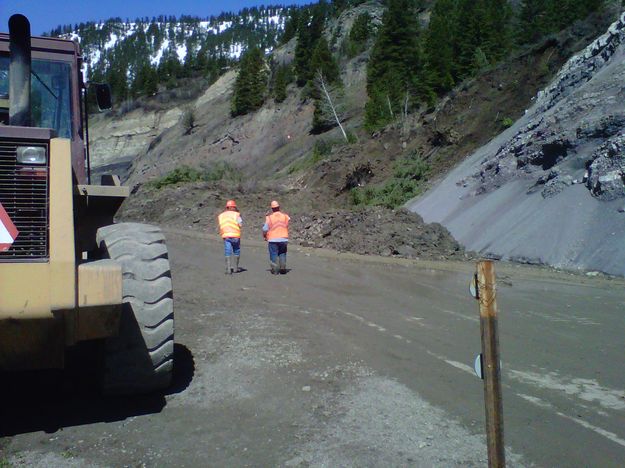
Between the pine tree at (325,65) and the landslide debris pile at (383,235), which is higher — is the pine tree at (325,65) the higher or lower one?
the higher one

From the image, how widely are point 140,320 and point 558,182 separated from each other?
1598cm

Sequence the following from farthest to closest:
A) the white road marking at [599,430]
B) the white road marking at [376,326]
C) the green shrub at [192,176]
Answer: the green shrub at [192,176], the white road marking at [376,326], the white road marking at [599,430]

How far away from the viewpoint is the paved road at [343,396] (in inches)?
190

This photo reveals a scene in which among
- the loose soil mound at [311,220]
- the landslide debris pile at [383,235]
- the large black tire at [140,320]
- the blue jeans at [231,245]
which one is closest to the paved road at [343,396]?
the large black tire at [140,320]

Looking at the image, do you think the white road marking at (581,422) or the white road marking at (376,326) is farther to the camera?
the white road marking at (376,326)

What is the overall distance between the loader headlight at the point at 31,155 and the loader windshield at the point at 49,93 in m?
2.23

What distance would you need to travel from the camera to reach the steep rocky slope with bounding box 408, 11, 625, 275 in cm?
1620

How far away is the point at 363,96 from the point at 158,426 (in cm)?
5465

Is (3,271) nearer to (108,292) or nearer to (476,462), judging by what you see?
(108,292)

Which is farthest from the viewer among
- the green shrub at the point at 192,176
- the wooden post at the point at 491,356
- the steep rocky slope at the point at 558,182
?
the green shrub at the point at 192,176

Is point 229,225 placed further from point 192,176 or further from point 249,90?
point 249,90

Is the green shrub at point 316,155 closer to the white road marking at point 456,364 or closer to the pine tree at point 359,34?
the pine tree at point 359,34

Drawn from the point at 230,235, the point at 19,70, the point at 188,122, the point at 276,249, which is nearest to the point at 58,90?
the point at 19,70

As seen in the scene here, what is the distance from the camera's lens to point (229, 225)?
14.4 m
